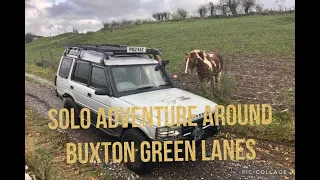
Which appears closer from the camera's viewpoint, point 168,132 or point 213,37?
point 168,132

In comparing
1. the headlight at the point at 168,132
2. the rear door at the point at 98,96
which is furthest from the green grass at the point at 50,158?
the headlight at the point at 168,132

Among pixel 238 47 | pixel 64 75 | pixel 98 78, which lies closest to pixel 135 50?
pixel 98 78

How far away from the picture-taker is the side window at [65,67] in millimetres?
6289

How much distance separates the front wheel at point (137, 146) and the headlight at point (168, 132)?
300mm

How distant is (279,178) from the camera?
4328 mm

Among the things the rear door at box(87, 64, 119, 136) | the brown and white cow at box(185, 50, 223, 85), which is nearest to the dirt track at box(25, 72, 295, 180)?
the rear door at box(87, 64, 119, 136)

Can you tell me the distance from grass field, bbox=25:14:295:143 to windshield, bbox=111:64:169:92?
2.15 m

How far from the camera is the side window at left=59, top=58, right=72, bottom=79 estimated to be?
6289mm

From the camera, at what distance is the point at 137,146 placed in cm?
425

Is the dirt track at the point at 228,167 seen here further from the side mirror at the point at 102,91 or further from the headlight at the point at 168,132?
the side mirror at the point at 102,91

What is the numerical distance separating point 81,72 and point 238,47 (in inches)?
417

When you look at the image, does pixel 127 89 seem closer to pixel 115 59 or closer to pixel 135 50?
pixel 115 59
